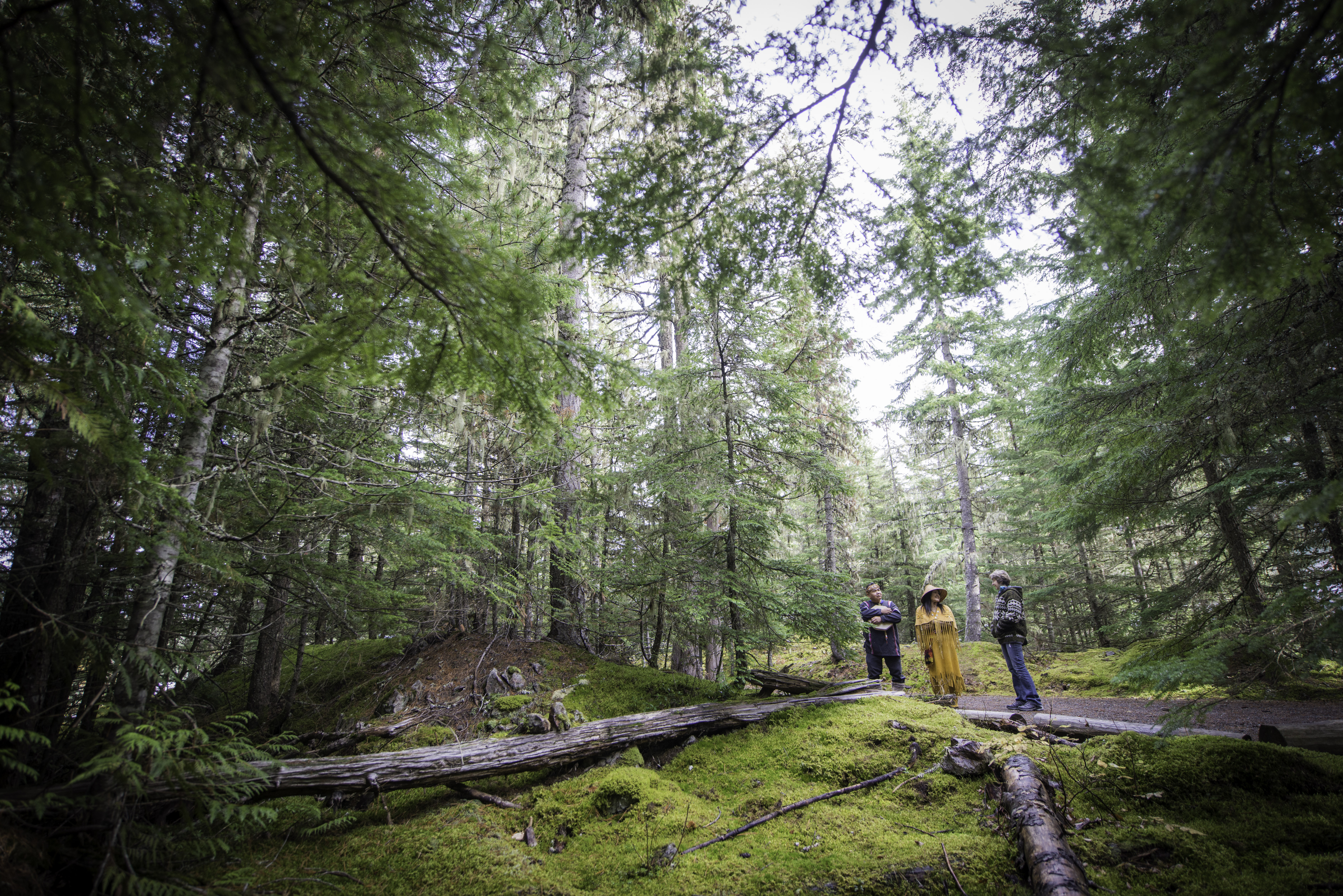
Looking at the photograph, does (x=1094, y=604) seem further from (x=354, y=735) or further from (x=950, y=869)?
(x=354, y=735)

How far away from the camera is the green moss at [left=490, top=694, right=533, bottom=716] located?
6344 millimetres

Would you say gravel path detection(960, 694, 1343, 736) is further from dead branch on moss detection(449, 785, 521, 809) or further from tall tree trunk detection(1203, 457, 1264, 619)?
dead branch on moss detection(449, 785, 521, 809)

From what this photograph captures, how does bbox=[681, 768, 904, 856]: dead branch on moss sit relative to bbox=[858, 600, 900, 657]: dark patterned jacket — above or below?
below

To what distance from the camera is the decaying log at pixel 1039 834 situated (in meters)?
2.79

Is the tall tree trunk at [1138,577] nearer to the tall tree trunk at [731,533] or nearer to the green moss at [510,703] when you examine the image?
the tall tree trunk at [731,533]

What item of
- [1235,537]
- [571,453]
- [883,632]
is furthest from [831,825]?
[1235,537]

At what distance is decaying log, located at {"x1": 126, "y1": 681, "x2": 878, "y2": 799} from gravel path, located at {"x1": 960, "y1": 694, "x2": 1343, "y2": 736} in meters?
3.72

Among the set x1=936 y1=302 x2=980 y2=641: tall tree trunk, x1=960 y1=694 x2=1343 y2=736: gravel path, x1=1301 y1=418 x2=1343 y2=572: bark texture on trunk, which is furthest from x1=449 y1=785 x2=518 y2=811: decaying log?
x1=936 y1=302 x2=980 y2=641: tall tree trunk

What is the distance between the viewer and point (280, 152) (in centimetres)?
273

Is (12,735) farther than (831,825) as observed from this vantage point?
No

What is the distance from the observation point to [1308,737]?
14.0ft

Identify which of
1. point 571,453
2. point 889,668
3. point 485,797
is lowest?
point 485,797

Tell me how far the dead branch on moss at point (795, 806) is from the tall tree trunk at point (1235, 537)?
5.22 meters

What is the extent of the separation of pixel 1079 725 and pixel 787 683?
317 centimetres
